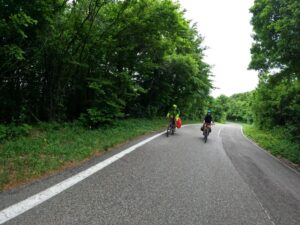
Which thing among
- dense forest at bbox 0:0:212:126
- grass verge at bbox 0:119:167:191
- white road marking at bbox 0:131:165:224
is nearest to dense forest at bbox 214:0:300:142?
dense forest at bbox 0:0:212:126

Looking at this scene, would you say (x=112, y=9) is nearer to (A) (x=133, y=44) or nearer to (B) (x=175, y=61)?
(A) (x=133, y=44)

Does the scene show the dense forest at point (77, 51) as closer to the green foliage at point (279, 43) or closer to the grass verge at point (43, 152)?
the grass verge at point (43, 152)

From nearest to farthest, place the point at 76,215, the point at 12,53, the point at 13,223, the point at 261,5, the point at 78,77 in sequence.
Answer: the point at 13,223 → the point at 76,215 → the point at 12,53 → the point at 261,5 → the point at 78,77

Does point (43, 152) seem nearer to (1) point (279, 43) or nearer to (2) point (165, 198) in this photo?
(2) point (165, 198)

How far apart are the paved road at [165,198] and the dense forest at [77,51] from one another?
545 centimetres

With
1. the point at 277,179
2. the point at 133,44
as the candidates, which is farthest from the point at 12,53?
the point at 277,179

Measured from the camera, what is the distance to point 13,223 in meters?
2.62

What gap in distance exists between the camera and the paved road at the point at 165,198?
9.95 ft

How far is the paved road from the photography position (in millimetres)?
3031

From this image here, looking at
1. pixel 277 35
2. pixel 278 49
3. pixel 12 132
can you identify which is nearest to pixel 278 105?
pixel 277 35

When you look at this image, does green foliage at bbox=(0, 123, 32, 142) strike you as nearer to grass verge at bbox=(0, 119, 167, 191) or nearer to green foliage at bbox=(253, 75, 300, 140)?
grass verge at bbox=(0, 119, 167, 191)

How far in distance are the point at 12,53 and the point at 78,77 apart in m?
5.93

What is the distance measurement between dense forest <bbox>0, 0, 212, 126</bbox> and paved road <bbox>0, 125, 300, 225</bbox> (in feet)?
17.9

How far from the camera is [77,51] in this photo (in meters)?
11.4
